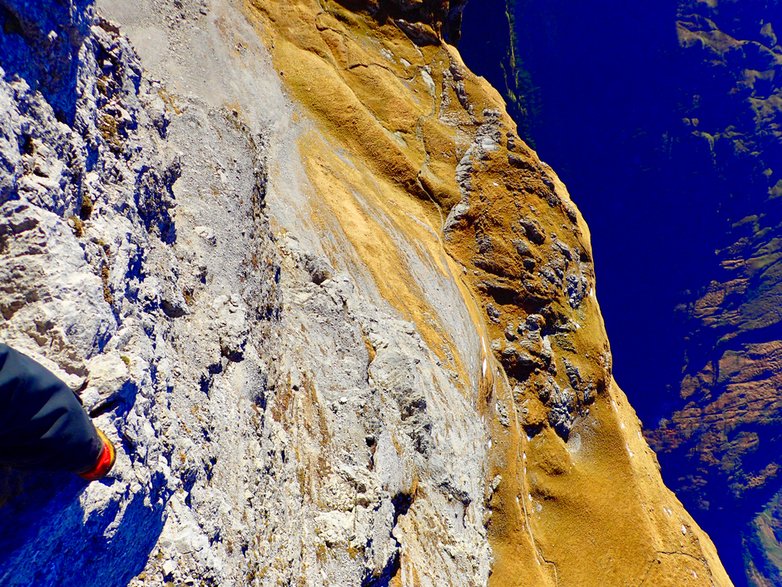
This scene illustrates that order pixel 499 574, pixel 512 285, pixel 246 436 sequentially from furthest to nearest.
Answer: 1. pixel 512 285
2. pixel 499 574
3. pixel 246 436

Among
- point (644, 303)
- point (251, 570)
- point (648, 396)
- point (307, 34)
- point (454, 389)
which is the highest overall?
point (644, 303)

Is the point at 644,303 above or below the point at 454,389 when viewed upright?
above

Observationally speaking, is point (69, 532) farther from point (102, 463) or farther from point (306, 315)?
point (306, 315)

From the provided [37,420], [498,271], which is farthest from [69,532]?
[498,271]

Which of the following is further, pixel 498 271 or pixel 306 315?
pixel 498 271

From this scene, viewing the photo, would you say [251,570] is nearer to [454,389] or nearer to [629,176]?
[454,389]

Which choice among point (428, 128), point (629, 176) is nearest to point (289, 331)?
point (428, 128)

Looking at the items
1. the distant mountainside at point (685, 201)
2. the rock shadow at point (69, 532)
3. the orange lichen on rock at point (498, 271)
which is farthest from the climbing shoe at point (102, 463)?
the distant mountainside at point (685, 201)
